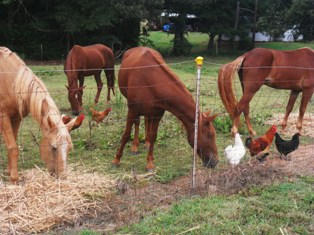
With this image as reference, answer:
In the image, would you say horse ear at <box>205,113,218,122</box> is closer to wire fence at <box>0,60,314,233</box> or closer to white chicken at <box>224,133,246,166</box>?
white chicken at <box>224,133,246,166</box>

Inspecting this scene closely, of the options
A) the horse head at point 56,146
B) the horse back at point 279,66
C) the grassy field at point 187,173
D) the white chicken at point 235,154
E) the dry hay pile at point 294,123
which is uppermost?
the horse back at point 279,66

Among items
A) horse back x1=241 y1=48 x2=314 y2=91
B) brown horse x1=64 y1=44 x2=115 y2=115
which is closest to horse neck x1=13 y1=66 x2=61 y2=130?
brown horse x1=64 y1=44 x2=115 y2=115

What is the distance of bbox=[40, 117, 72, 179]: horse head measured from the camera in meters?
4.23

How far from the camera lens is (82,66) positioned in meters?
9.59

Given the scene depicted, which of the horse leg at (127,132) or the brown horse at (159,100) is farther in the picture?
the horse leg at (127,132)

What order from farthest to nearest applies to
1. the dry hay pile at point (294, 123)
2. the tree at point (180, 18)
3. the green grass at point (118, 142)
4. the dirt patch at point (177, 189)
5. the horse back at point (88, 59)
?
the tree at point (180, 18) → the horse back at point (88, 59) → the dry hay pile at point (294, 123) → the green grass at point (118, 142) → the dirt patch at point (177, 189)

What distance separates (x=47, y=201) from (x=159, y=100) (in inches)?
77.6

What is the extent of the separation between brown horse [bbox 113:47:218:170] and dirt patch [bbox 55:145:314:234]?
0.44m

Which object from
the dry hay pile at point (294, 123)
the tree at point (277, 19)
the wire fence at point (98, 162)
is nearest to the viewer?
the wire fence at point (98, 162)

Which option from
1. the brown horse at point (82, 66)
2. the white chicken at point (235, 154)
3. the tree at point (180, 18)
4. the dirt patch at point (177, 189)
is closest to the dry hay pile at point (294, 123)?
the dirt patch at point (177, 189)

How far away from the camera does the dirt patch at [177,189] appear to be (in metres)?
3.90

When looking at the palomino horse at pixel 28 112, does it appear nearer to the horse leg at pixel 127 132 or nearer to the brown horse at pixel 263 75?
the horse leg at pixel 127 132

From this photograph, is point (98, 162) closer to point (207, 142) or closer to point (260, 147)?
point (207, 142)

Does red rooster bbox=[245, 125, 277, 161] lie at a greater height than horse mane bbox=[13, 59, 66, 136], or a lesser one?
lesser
